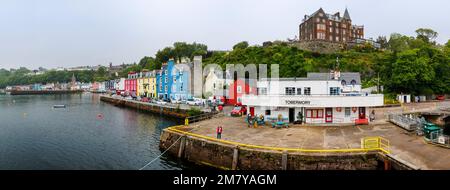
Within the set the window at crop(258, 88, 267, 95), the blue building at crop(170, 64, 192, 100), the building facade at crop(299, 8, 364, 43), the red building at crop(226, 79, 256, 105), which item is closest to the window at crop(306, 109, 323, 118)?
the window at crop(258, 88, 267, 95)

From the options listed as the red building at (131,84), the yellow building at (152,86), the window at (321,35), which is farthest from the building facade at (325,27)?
the red building at (131,84)

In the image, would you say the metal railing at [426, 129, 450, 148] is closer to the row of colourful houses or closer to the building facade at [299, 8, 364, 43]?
the row of colourful houses

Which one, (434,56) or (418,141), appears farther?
(434,56)

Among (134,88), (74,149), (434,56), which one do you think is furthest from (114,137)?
(134,88)

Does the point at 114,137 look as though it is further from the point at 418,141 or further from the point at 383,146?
the point at 418,141

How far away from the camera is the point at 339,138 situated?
2284 cm

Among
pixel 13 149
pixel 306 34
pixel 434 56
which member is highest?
pixel 306 34

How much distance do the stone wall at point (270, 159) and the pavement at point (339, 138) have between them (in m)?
1.65

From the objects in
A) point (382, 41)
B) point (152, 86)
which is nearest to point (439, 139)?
point (152, 86)

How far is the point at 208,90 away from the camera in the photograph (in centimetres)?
6750

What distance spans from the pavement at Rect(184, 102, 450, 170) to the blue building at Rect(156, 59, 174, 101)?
46.7 metres

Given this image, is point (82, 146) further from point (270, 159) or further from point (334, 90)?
point (334, 90)

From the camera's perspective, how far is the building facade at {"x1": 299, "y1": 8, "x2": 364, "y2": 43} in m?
89.1
